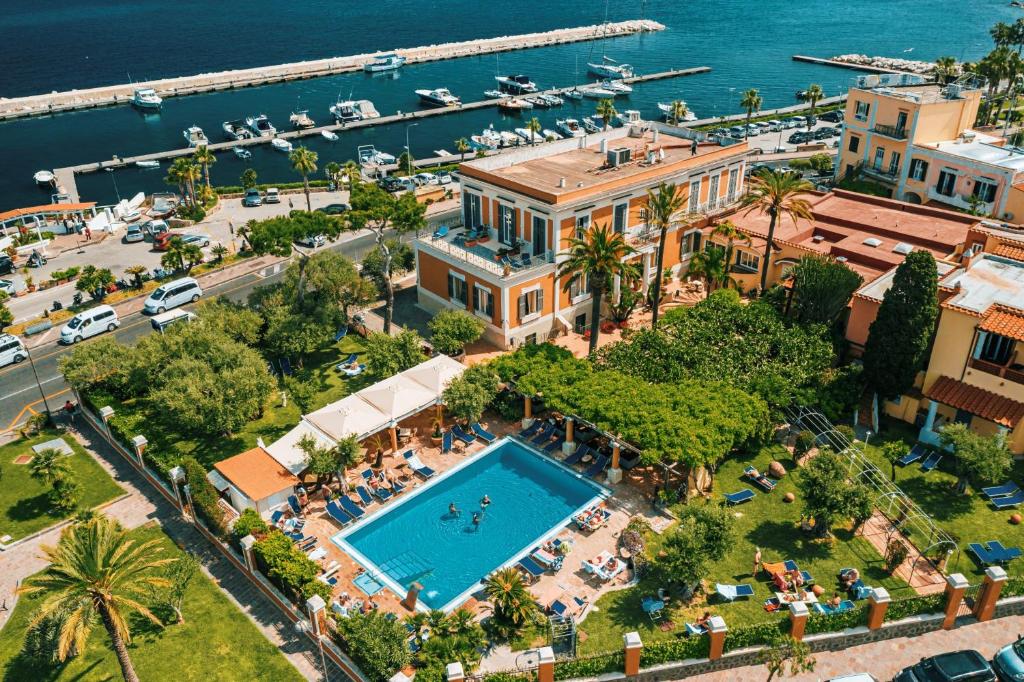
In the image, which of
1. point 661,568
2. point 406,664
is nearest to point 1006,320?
point 661,568

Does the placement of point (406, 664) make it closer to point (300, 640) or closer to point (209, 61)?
point (300, 640)

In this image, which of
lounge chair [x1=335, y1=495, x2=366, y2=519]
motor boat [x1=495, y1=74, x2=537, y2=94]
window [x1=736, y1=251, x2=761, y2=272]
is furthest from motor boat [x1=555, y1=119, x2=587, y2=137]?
lounge chair [x1=335, y1=495, x2=366, y2=519]

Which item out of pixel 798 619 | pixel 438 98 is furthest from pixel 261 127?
pixel 798 619

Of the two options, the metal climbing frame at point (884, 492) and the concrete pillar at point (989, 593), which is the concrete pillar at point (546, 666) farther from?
the concrete pillar at point (989, 593)

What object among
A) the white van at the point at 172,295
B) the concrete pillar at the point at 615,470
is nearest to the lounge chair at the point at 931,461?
the concrete pillar at the point at 615,470

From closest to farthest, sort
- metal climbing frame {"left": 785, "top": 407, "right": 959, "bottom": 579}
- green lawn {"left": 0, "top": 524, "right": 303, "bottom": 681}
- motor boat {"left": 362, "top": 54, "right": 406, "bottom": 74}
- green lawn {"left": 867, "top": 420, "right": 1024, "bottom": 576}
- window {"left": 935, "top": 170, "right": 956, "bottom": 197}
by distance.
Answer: green lawn {"left": 0, "top": 524, "right": 303, "bottom": 681}, green lawn {"left": 867, "top": 420, "right": 1024, "bottom": 576}, metal climbing frame {"left": 785, "top": 407, "right": 959, "bottom": 579}, window {"left": 935, "top": 170, "right": 956, "bottom": 197}, motor boat {"left": 362, "top": 54, "right": 406, "bottom": 74}

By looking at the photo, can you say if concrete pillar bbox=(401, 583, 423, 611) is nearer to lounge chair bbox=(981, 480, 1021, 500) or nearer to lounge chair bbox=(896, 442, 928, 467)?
lounge chair bbox=(896, 442, 928, 467)

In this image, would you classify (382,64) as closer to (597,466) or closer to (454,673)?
(597,466)
